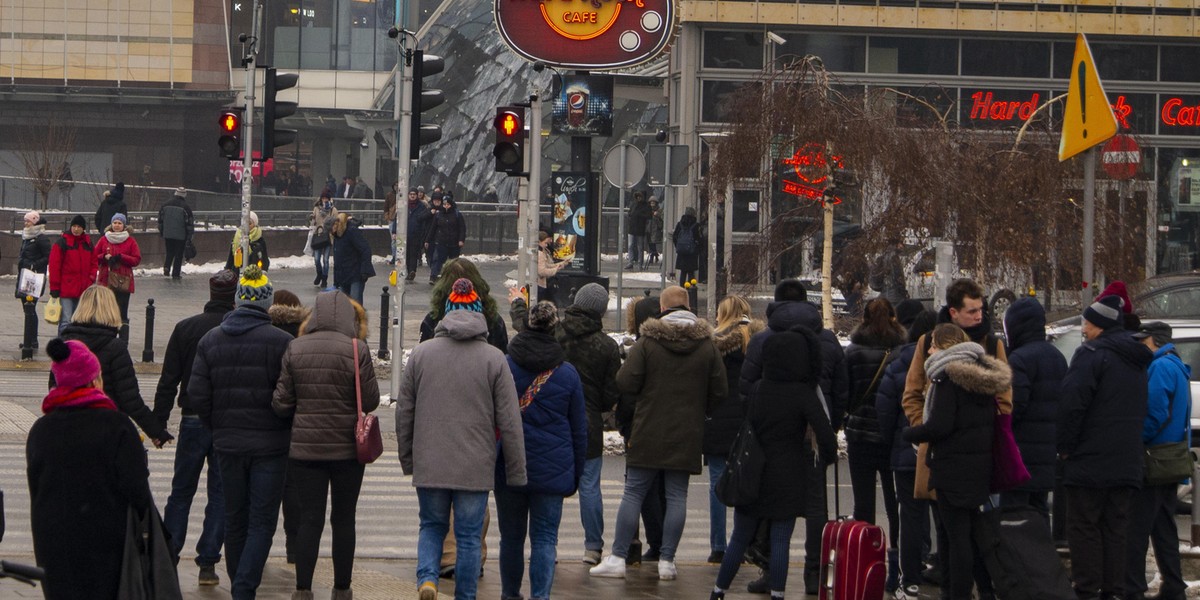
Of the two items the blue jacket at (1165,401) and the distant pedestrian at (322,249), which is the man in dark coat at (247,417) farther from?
the distant pedestrian at (322,249)

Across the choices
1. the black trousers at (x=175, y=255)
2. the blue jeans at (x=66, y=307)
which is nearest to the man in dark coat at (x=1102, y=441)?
the blue jeans at (x=66, y=307)

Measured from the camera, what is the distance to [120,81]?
220 feet

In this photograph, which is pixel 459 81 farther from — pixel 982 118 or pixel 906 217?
pixel 906 217

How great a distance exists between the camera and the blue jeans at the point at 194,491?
9172mm

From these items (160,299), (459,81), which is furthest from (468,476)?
(459,81)

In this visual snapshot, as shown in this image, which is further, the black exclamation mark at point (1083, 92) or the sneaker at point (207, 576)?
the black exclamation mark at point (1083, 92)

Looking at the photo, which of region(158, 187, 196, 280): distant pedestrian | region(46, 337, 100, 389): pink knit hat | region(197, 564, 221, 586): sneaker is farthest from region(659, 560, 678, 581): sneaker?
region(158, 187, 196, 280): distant pedestrian

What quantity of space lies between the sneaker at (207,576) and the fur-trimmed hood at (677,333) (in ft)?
9.08

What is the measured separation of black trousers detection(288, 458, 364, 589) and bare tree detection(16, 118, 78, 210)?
42.1 metres

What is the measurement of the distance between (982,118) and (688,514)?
23770mm

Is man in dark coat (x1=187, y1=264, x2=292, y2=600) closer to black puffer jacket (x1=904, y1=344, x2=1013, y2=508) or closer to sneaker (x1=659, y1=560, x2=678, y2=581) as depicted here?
sneaker (x1=659, y1=560, x2=678, y2=581)

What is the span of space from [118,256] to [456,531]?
590 inches

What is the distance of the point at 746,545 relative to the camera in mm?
8758

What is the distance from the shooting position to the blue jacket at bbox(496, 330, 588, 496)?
26.8 feet
